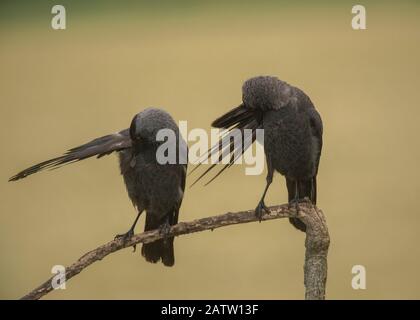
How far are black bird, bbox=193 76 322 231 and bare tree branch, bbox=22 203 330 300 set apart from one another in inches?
4.2

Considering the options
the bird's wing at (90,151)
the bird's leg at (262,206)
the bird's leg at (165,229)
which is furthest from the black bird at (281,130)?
the bird's wing at (90,151)

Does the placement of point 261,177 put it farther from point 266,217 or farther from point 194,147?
point 266,217

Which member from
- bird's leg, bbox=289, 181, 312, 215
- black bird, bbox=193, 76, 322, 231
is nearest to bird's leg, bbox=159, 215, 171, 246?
black bird, bbox=193, 76, 322, 231

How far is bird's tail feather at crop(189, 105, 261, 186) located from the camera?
14.3ft

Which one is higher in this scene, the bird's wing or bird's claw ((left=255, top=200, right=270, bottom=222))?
Answer: the bird's wing

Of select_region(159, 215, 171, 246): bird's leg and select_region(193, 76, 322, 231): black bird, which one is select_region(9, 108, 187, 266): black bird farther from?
select_region(193, 76, 322, 231): black bird

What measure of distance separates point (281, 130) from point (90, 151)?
133cm

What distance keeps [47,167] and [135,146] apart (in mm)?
697

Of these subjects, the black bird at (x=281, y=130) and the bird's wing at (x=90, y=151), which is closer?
the bird's wing at (x=90, y=151)

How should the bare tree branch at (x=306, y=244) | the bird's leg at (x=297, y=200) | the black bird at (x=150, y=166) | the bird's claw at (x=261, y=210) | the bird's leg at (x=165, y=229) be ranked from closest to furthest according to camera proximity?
the bare tree branch at (x=306, y=244), the bird's claw at (x=261, y=210), the bird's leg at (x=297, y=200), the bird's leg at (x=165, y=229), the black bird at (x=150, y=166)

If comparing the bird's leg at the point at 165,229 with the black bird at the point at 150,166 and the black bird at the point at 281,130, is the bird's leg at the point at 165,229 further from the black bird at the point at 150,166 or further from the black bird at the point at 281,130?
the black bird at the point at 281,130

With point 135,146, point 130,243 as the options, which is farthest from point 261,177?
point 130,243

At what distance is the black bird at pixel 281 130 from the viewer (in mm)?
4402

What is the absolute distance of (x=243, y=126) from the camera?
452 centimetres
